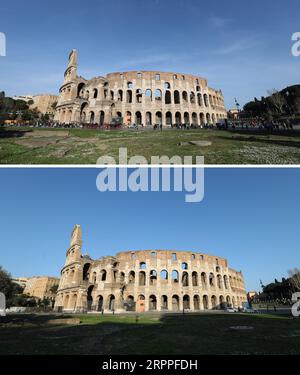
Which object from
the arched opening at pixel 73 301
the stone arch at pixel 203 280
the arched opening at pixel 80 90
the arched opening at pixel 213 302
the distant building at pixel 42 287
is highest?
the arched opening at pixel 80 90

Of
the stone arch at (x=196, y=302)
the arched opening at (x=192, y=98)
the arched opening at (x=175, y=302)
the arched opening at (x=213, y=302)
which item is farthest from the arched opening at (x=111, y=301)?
the arched opening at (x=192, y=98)

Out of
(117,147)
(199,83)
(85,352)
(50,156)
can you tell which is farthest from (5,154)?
(199,83)

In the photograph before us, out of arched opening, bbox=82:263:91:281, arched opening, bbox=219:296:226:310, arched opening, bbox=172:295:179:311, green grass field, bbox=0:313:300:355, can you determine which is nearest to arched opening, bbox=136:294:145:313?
arched opening, bbox=172:295:179:311

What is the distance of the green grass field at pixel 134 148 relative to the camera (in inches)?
762

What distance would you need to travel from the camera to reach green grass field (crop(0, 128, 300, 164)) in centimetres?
1934

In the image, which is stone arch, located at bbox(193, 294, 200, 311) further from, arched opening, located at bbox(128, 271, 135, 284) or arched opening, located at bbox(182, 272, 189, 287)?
arched opening, located at bbox(128, 271, 135, 284)

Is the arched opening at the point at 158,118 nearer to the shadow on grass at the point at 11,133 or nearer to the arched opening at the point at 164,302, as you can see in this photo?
the shadow on grass at the point at 11,133

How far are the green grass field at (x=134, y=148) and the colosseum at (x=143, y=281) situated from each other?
19022 mm

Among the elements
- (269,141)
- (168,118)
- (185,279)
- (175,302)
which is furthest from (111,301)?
(168,118)

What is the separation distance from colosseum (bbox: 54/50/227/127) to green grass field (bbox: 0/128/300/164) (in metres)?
19.5

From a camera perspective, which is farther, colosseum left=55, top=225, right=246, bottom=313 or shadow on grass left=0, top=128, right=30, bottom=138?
colosseum left=55, top=225, right=246, bottom=313

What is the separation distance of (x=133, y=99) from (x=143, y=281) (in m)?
29.1

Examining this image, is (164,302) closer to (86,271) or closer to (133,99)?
(86,271)

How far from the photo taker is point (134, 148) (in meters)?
22.5
